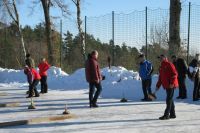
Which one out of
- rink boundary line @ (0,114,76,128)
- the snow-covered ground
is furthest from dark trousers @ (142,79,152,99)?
rink boundary line @ (0,114,76,128)

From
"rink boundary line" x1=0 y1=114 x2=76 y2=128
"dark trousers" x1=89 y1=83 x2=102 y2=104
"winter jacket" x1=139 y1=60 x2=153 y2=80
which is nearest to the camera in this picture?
"rink boundary line" x1=0 y1=114 x2=76 y2=128

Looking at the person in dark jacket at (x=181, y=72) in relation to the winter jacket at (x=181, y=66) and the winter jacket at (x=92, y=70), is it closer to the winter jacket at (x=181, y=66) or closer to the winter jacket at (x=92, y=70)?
the winter jacket at (x=181, y=66)

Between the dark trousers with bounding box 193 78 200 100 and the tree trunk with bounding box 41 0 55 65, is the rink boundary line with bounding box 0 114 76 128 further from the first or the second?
the tree trunk with bounding box 41 0 55 65

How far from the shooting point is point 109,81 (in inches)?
963

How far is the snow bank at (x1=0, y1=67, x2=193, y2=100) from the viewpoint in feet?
68.0

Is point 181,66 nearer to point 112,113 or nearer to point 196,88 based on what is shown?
point 196,88

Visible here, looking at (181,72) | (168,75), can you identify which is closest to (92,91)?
(168,75)

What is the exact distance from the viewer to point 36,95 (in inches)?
790

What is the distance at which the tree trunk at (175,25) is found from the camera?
70.7 feet

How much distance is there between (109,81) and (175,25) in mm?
4796

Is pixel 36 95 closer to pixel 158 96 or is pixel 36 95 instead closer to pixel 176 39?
pixel 158 96

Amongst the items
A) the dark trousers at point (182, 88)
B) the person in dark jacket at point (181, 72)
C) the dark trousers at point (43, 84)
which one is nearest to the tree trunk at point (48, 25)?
the dark trousers at point (43, 84)

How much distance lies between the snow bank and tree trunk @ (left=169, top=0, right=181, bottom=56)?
5.86 feet

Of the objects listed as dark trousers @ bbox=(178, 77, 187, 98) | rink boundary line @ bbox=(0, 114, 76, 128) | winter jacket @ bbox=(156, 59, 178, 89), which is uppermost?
winter jacket @ bbox=(156, 59, 178, 89)
